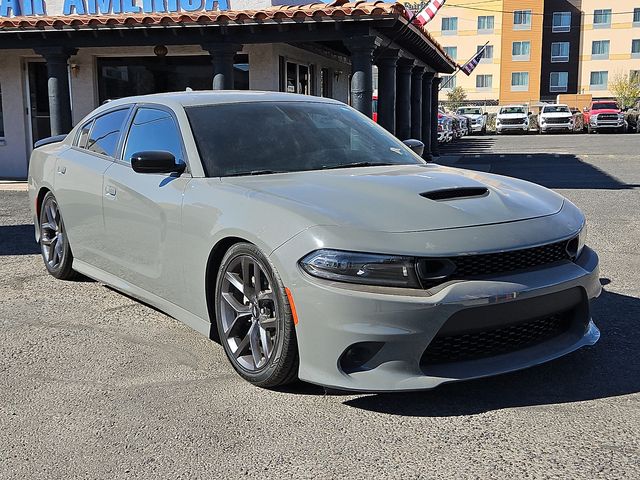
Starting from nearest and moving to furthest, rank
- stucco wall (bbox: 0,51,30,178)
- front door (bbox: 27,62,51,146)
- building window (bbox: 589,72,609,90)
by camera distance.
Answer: stucco wall (bbox: 0,51,30,178), front door (bbox: 27,62,51,146), building window (bbox: 589,72,609,90)

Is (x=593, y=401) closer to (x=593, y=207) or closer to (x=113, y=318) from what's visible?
(x=113, y=318)

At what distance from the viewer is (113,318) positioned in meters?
4.89

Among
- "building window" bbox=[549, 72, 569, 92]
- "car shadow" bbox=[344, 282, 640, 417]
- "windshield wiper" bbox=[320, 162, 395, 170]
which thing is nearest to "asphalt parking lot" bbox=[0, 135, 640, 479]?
"car shadow" bbox=[344, 282, 640, 417]

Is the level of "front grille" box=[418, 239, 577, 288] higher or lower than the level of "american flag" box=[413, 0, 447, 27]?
lower

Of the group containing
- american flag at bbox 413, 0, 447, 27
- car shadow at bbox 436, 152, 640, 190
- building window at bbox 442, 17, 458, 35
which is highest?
building window at bbox 442, 17, 458, 35

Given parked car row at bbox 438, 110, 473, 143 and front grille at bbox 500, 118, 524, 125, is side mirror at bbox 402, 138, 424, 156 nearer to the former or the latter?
parked car row at bbox 438, 110, 473, 143

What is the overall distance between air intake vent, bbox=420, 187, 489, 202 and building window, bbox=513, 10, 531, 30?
6424 cm

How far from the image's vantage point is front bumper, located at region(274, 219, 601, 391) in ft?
10.1

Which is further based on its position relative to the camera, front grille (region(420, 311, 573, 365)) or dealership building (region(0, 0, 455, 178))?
dealership building (region(0, 0, 455, 178))

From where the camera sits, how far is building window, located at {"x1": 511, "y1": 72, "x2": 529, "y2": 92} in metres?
64.1

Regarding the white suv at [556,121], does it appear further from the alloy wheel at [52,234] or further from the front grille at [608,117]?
the alloy wheel at [52,234]

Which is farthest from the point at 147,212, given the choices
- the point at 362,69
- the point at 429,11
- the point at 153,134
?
the point at 429,11

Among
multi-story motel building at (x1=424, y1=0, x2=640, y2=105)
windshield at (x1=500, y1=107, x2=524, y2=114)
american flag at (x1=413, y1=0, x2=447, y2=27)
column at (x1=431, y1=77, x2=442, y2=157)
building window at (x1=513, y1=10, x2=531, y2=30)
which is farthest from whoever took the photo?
multi-story motel building at (x1=424, y1=0, x2=640, y2=105)

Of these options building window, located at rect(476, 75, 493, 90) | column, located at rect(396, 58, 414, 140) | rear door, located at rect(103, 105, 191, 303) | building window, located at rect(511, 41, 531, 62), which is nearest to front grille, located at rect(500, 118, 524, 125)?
building window, located at rect(476, 75, 493, 90)
